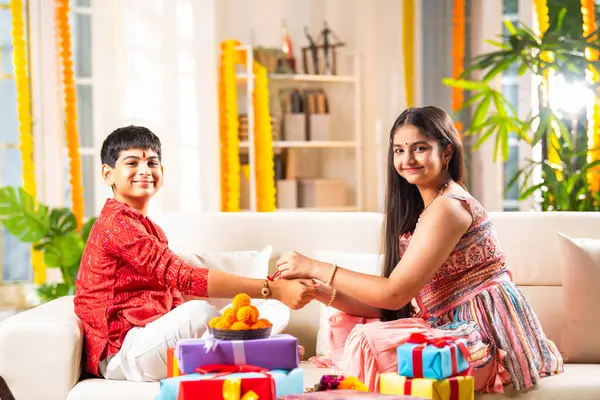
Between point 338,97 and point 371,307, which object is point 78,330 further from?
point 338,97

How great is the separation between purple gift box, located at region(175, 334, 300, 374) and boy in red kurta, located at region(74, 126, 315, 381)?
0.51 meters

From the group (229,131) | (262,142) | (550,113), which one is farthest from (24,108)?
(550,113)

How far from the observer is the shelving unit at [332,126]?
534cm

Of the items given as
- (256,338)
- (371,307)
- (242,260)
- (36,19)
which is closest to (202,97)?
(36,19)

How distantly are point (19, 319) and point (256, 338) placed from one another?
0.85m

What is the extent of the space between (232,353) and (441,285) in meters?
0.77

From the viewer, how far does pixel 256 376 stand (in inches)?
60.8

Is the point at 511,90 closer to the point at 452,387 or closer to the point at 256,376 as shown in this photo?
the point at 452,387

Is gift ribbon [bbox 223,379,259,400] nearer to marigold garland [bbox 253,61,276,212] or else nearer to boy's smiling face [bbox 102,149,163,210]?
boy's smiling face [bbox 102,149,163,210]

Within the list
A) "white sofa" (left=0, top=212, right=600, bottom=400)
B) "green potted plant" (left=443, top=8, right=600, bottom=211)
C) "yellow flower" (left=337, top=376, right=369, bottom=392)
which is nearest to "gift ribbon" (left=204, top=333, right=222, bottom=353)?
"yellow flower" (left=337, top=376, right=369, bottom=392)

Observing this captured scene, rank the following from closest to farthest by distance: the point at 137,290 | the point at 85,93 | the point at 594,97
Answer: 1. the point at 137,290
2. the point at 594,97
3. the point at 85,93

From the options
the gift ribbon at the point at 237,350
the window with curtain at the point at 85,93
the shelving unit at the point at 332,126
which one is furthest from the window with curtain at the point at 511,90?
the gift ribbon at the point at 237,350

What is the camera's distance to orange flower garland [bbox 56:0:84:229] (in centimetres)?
472

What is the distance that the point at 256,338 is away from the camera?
168 cm
